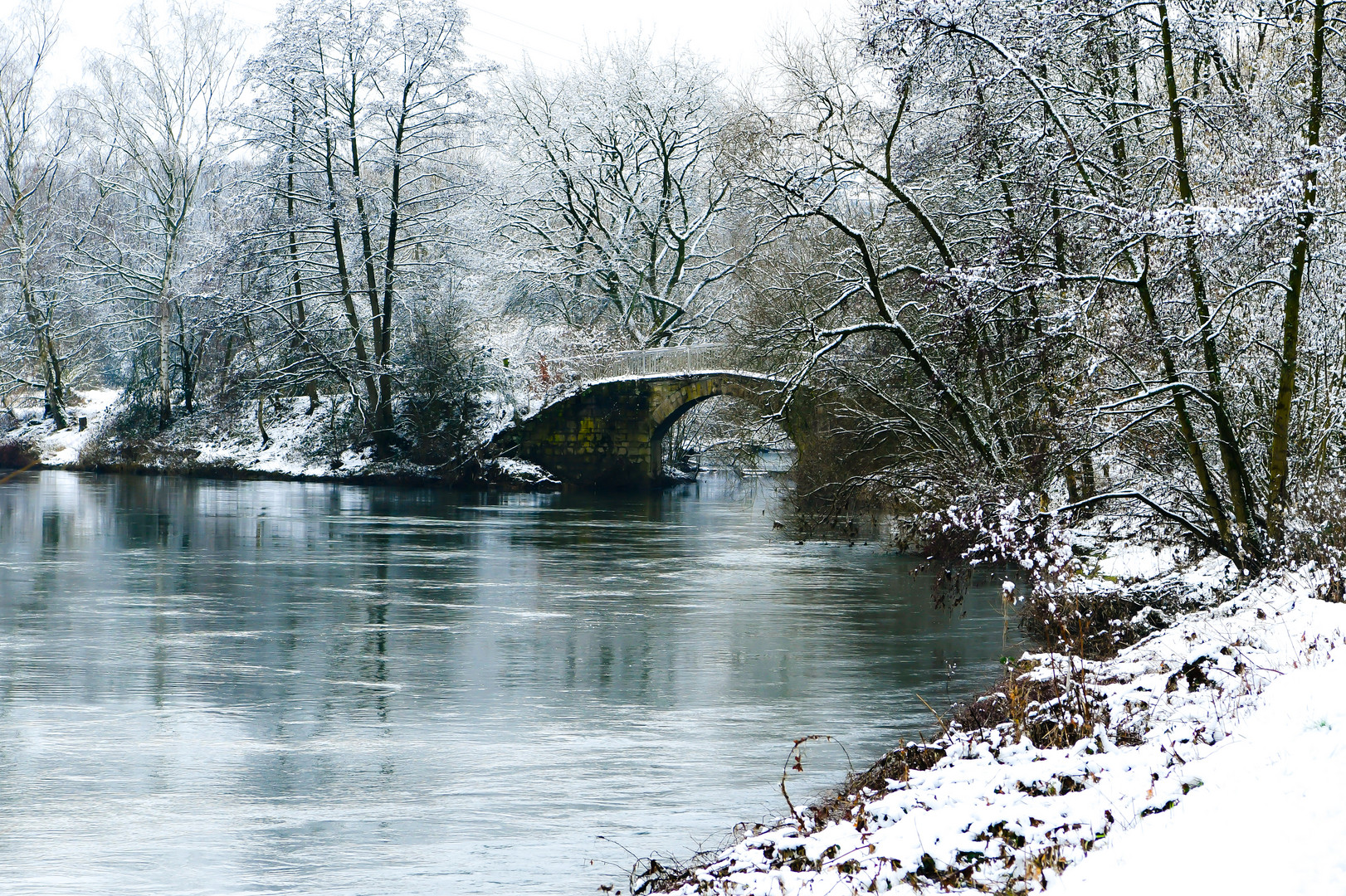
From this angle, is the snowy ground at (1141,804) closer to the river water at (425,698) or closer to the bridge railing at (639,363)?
the river water at (425,698)

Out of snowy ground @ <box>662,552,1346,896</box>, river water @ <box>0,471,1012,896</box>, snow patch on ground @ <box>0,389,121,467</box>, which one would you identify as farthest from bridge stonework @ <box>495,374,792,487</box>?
snowy ground @ <box>662,552,1346,896</box>

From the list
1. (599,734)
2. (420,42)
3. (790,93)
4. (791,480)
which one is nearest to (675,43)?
(420,42)

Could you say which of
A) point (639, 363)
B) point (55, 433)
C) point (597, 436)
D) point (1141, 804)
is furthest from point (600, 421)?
point (1141, 804)

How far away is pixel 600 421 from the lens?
3916 cm

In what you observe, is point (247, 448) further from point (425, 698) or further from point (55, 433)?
point (425, 698)

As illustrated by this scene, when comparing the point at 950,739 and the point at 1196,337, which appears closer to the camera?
the point at 950,739

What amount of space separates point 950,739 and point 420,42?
3270 cm

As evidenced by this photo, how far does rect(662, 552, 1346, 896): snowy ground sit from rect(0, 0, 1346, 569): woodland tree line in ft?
11.7

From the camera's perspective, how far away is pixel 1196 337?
11.5 meters

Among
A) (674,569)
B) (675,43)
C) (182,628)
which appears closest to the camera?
(182,628)

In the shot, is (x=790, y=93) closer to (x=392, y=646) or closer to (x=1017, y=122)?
(x=1017, y=122)

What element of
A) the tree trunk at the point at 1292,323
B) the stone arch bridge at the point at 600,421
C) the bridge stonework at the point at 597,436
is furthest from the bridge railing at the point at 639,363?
the tree trunk at the point at 1292,323

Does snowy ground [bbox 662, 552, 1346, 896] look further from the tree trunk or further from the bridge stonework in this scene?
the bridge stonework

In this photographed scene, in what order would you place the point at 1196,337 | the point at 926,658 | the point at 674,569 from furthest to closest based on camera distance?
the point at 674,569
the point at 926,658
the point at 1196,337
